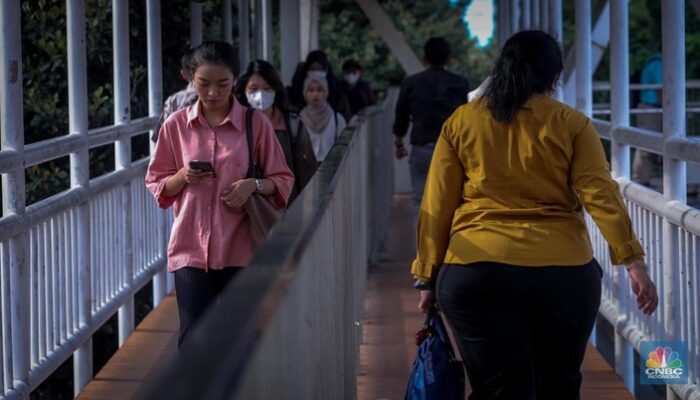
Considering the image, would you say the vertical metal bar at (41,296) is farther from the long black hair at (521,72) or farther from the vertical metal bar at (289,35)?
the vertical metal bar at (289,35)

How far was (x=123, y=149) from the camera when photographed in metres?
8.97

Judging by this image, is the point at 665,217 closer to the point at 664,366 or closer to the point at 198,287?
the point at 664,366

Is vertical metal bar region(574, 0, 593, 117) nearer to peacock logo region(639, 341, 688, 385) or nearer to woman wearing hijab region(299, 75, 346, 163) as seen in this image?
woman wearing hijab region(299, 75, 346, 163)

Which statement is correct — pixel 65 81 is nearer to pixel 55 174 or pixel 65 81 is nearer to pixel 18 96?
pixel 55 174

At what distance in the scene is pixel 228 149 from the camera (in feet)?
19.0

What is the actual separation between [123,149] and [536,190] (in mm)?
4772

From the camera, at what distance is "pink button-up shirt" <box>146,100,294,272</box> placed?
5.75 metres

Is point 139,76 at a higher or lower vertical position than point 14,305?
higher

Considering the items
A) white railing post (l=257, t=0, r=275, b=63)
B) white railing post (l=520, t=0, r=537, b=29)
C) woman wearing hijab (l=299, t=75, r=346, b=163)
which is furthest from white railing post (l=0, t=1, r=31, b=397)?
white railing post (l=257, t=0, r=275, b=63)

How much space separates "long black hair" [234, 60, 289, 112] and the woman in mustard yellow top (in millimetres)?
2827

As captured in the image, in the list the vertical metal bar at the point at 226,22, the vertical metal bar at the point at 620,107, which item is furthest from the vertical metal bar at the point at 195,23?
the vertical metal bar at the point at 620,107

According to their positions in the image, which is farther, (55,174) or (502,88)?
(55,174)

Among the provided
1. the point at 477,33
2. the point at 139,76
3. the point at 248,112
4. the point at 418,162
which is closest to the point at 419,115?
the point at 418,162

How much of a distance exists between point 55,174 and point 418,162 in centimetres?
271
